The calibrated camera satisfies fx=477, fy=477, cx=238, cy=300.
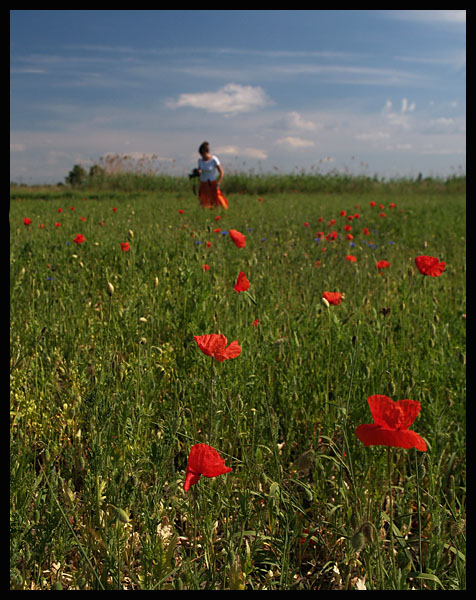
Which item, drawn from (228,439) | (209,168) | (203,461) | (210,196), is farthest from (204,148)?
(203,461)

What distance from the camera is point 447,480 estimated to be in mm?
1964

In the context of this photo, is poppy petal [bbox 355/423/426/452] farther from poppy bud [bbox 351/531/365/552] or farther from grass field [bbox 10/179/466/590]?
poppy bud [bbox 351/531/365/552]

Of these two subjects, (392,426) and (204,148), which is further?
(204,148)

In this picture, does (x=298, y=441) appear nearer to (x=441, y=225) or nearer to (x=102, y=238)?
(x=102, y=238)

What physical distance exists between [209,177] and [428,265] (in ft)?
25.5

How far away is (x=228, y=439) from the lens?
1.98 m

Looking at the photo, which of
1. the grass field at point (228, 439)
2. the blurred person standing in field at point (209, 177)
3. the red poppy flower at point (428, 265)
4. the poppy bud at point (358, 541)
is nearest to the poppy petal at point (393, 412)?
the grass field at point (228, 439)

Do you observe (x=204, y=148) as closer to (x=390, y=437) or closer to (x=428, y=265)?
(x=428, y=265)

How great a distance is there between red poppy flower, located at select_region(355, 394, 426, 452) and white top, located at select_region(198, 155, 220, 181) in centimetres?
885

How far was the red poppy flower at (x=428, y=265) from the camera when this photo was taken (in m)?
2.15

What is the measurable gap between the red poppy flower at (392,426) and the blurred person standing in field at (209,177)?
867cm

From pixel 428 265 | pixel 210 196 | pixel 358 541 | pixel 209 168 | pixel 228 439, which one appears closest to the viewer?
pixel 358 541

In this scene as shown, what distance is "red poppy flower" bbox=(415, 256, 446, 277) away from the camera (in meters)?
2.15

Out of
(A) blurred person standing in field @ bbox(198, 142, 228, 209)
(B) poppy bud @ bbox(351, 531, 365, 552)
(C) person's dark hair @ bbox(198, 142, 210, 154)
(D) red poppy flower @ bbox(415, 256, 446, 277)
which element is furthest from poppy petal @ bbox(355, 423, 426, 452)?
(C) person's dark hair @ bbox(198, 142, 210, 154)
